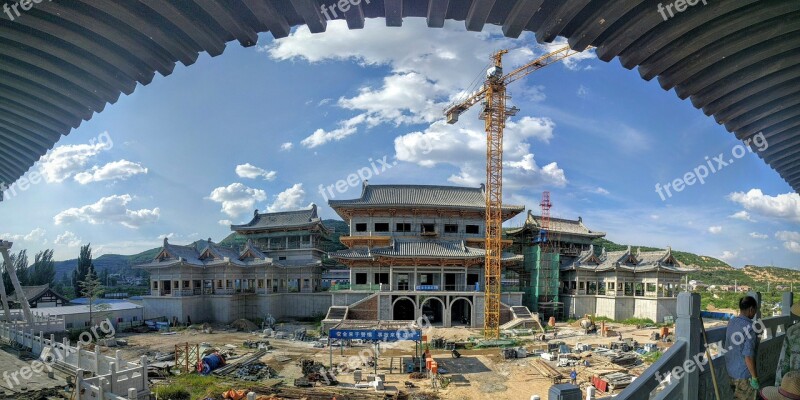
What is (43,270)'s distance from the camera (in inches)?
2256

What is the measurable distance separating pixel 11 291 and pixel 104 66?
53.0m

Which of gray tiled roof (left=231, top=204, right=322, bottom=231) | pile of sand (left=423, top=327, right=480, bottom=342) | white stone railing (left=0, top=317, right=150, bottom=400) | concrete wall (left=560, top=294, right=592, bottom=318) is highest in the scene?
gray tiled roof (left=231, top=204, right=322, bottom=231)

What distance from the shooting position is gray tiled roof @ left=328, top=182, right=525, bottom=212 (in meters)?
38.4

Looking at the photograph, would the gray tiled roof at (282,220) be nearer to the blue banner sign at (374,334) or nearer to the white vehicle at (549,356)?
the blue banner sign at (374,334)

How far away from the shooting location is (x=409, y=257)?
34.8m

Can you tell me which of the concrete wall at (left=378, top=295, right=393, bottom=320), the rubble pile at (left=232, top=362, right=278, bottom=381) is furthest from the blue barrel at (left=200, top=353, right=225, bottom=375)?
the concrete wall at (left=378, top=295, right=393, bottom=320)

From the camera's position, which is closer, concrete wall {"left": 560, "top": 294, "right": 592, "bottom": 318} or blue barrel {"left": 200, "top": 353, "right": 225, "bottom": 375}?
blue barrel {"left": 200, "top": 353, "right": 225, "bottom": 375}

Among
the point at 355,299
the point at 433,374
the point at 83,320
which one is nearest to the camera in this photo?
the point at 433,374

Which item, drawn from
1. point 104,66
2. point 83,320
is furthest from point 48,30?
point 83,320

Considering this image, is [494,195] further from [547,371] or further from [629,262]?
[547,371]

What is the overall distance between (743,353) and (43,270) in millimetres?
75289

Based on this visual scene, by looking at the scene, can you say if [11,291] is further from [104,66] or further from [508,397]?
[104,66]

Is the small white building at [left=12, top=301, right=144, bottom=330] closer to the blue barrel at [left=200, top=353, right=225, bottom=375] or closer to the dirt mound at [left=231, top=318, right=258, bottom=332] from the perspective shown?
the dirt mound at [left=231, top=318, right=258, bottom=332]

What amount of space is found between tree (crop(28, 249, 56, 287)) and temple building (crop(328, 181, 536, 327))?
46330mm
